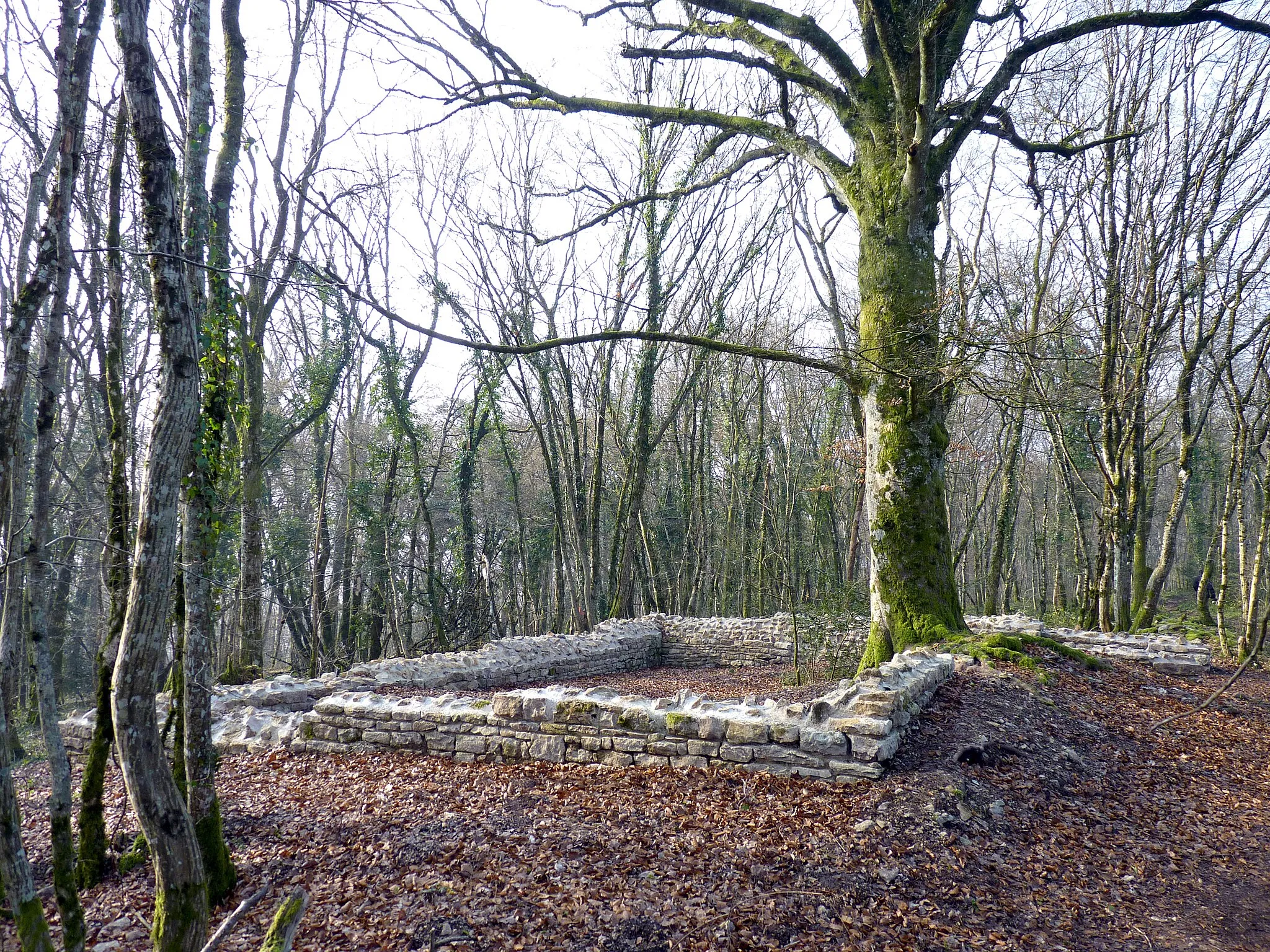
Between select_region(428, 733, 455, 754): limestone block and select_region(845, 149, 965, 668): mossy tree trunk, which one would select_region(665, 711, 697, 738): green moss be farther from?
select_region(845, 149, 965, 668): mossy tree trunk

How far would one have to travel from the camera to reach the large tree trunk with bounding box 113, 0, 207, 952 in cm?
244

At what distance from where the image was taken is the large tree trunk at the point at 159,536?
7.99 feet

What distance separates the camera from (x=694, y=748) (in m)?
4.45

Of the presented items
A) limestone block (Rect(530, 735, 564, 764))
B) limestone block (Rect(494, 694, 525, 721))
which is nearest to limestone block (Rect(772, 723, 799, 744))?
limestone block (Rect(530, 735, 564, 764))

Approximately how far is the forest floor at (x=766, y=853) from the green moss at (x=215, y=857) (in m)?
0.13

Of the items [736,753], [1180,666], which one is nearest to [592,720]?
[736,753]

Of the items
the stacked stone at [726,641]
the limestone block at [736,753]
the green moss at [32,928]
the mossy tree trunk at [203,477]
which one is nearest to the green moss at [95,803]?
the mossy tree trunk at [203,477]

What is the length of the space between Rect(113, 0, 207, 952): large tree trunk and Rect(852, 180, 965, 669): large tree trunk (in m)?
5.59

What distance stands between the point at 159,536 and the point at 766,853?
9.56ft

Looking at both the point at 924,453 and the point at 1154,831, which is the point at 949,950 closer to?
the point at 1154,831

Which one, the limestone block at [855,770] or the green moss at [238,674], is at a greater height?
the limestone block at [855,770]

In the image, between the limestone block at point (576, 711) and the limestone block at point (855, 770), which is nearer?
the limestone block at point (855, 770)

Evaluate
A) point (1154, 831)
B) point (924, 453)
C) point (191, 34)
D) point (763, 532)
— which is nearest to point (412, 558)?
point (763, 532)

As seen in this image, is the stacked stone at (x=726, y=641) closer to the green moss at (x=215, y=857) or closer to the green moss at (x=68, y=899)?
the green moss at (x=215, y=857)
